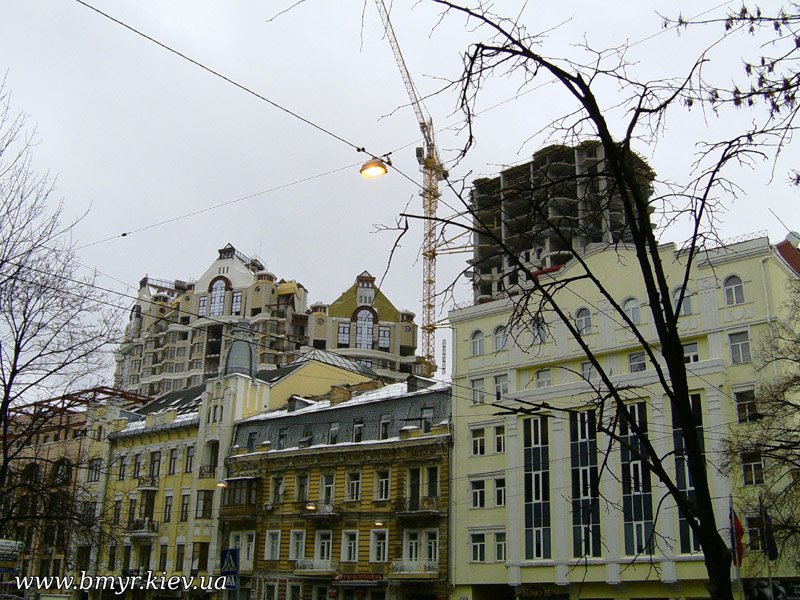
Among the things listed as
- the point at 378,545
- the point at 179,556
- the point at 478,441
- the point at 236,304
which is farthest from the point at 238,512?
the point at 236,304

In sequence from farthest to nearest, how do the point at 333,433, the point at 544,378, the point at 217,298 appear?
the point at 217,298 < the point at 333,433 < the point at 544,378

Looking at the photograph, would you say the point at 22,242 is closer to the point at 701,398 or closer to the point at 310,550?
the point at 701,398

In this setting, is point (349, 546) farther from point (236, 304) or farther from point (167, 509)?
point (236, 304)

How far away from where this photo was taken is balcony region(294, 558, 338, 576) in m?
45.3

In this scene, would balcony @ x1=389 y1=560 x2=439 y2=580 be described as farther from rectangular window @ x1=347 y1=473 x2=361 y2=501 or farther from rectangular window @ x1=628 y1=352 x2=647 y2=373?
rectangular window @ x1=628 y1=352 x2=647 y2=373

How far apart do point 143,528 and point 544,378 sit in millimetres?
A: 28646

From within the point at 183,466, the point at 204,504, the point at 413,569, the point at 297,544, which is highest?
the point at 183,466

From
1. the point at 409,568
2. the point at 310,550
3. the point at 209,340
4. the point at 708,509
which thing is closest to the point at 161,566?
the point at 310,550

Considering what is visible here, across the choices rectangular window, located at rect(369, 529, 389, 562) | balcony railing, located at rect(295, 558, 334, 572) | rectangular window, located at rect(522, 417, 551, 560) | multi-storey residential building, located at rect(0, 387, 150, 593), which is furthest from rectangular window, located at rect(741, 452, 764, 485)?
multi-storey residential building, located at rect(0, 387, 150, 593)

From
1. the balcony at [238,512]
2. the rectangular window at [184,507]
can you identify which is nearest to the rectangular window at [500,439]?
the balcony at [238,512]

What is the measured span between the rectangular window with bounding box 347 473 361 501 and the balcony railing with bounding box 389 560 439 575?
473cm

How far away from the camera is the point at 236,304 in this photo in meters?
129

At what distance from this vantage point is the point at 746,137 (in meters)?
5.68

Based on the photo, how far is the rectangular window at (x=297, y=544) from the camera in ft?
156
